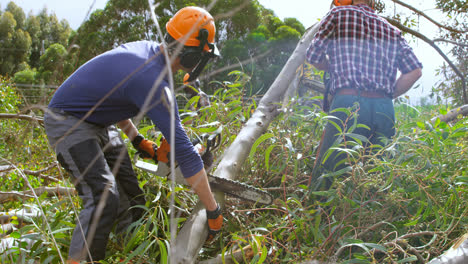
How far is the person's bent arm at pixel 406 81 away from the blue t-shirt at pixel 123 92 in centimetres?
149

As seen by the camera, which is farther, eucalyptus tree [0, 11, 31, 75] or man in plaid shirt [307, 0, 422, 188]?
eucalyptus tree [0, 11, 31, 75]

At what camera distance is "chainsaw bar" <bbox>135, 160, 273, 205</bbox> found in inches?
78.1

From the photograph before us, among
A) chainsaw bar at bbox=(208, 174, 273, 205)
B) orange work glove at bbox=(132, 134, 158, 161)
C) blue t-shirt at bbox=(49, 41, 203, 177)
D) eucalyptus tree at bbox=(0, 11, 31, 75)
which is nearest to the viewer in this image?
blue t-shirt at bbox=(49, 41, 203, 177)

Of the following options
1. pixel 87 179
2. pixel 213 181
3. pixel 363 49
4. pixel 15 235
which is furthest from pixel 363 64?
pixel 15 235

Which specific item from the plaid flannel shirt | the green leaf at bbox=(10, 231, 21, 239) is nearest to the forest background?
the green leaf at bbox=(10, 231, 21, 239)

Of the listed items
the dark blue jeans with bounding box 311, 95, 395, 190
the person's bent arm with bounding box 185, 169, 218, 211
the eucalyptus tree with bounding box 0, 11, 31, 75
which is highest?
the dark blue jeans with bounding box 311, 95, 395, 190

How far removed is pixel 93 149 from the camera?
1951 mm

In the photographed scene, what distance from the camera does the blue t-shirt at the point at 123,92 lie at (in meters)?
1.70

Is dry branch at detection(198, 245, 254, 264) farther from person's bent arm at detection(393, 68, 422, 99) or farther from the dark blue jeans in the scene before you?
person's bent arm at detection(393, 68, 422, 99)

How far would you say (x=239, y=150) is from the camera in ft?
7.74

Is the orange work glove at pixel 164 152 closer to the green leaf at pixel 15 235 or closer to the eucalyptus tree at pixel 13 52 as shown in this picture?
the green leaf at pixel 15 235

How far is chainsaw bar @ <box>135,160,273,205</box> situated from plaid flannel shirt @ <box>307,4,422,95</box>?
859mm

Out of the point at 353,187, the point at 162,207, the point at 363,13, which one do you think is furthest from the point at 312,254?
the point at 363,13

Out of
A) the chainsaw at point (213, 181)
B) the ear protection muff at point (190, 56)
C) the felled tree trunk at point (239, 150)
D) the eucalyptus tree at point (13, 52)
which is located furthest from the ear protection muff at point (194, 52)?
the eucalyptus tree at point (13, 52)
